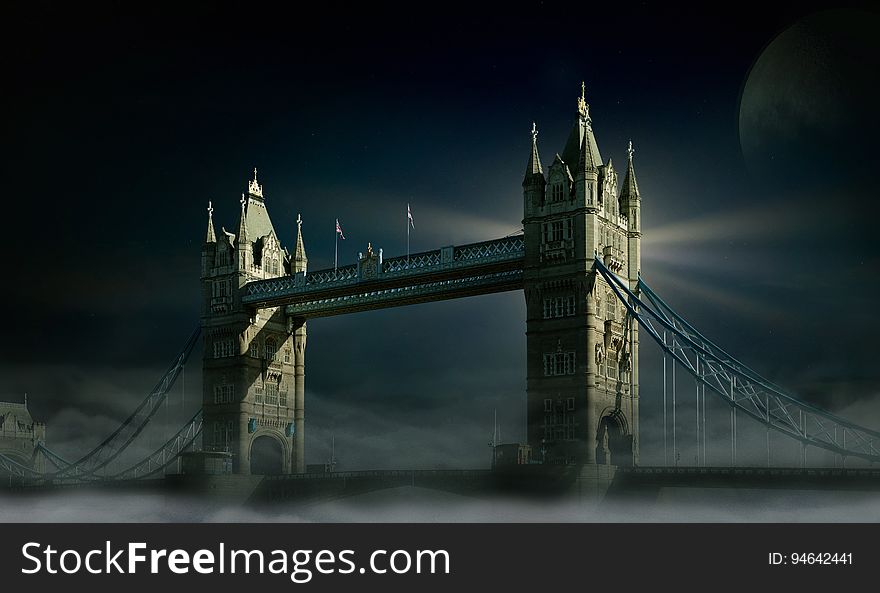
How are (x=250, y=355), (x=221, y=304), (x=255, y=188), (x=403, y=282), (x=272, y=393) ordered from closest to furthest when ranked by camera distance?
(x=403, y=282)
(x=250, y=355)
(x=221, y=304)
(x=272, y=393)
(x=255, y=188)

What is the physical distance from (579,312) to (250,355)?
→ 2026 centimetres

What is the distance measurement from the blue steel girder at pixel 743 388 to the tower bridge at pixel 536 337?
0.10 metres

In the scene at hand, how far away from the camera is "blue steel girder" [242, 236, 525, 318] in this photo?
176ft

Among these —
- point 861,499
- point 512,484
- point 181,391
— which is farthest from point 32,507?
point 861,499

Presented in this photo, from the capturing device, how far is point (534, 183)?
171 ft

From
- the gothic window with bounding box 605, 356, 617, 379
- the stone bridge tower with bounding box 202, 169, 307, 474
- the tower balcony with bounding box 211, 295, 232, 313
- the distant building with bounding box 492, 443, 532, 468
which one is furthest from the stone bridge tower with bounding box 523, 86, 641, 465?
the tower balcony with bounding box 211, 295, 232, 313

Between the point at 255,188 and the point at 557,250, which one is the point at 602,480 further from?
the point at 255,188

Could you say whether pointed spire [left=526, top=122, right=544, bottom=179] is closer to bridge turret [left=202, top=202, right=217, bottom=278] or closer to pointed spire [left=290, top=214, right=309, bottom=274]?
pointed spire [left=290, top=214, right=309, bottom=274]

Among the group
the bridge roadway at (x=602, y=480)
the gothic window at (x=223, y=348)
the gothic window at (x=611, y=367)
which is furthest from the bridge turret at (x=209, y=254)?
the gothic window at (x=611, y=367)

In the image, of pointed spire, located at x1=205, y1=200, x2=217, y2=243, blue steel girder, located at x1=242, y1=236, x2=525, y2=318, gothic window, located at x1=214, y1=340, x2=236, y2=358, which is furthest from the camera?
pointed spire, located at x1=205, y1=200, x2=217, y2=243

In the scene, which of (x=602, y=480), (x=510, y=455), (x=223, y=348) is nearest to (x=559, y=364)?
(x=510, y=455)
